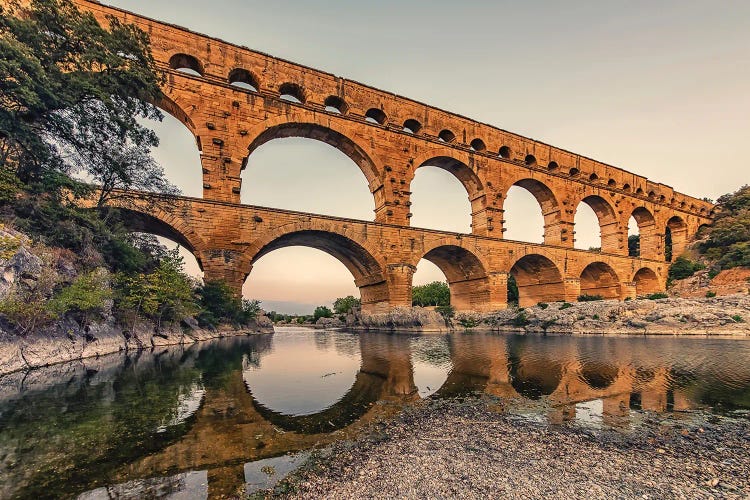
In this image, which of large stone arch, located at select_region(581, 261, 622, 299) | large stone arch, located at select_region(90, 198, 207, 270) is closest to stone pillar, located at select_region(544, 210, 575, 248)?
large stone arch, located at select_region(581, 261, 622, 299)

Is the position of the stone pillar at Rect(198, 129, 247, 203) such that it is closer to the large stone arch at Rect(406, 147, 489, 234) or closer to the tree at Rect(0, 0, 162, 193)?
the tree at Rect(0, 0, 162, 193)

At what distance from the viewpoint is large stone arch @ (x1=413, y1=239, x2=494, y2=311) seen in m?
24.9

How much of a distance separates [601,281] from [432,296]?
2936cm

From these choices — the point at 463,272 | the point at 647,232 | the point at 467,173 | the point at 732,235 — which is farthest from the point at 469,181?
the point at 732,235

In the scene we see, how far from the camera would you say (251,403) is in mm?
6008

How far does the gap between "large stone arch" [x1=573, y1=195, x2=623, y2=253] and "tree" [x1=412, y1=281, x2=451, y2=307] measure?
84.5 ft

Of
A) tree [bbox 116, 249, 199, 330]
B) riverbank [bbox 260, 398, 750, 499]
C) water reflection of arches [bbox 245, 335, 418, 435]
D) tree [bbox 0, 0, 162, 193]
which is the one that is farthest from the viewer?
tree [bbox 116, 249, 199, 330]

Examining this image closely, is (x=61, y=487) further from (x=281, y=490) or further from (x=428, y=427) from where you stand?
(x=428, y=427)

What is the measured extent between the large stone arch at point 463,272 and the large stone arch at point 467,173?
3380mm

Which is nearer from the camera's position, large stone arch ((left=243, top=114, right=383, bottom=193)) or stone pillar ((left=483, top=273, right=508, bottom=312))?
large stone arch ((left=243, top=114, right=383, bottom=193))

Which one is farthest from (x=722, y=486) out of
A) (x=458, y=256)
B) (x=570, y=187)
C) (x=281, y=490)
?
(x=570, y=187)

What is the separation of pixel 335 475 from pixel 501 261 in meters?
24.9

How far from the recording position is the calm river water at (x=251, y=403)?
349 centimetres

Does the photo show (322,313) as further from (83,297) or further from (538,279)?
(83,297)
